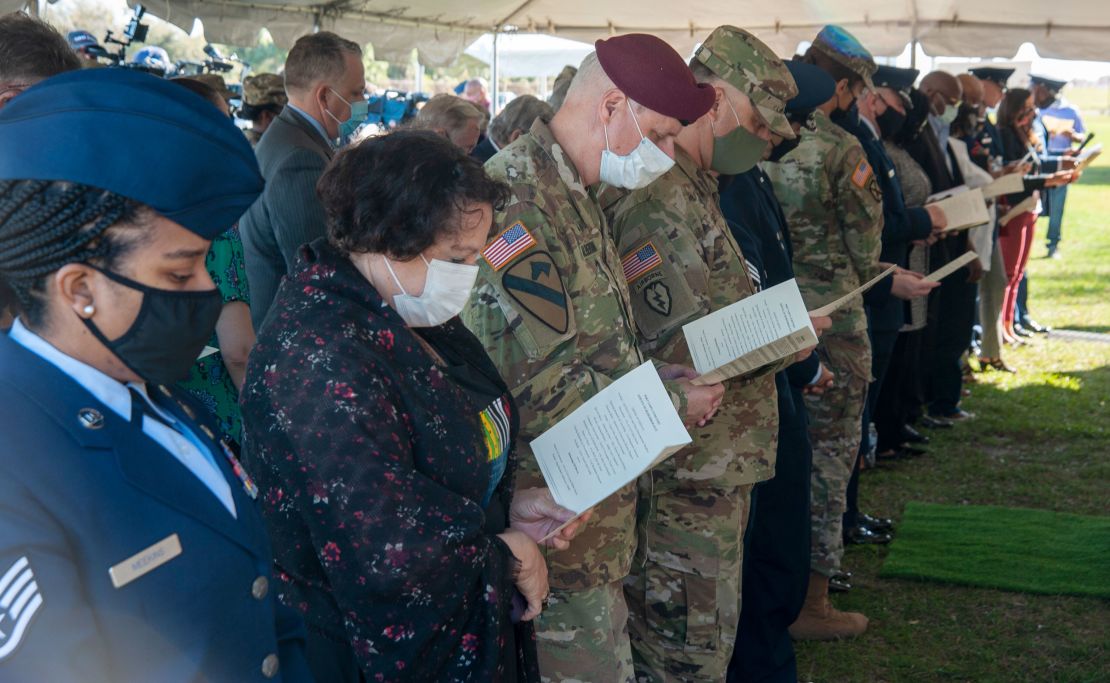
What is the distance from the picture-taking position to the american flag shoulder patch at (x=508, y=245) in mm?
2277

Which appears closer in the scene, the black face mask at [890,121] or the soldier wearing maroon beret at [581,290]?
the soldier wearing maroon beret at [581,290]

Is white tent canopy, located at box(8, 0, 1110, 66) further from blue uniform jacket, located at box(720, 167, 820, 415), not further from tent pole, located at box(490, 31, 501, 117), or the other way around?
blue uniform jacket, located at box(720, 167, 820, 415)

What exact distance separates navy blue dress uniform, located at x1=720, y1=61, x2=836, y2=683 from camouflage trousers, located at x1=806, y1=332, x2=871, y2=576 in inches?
22.6

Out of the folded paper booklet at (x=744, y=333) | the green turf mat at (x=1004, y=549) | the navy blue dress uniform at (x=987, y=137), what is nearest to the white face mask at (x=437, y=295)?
the folded paper booklet at (x=744, y=333)

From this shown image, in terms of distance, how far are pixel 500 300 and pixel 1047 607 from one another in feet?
10.3

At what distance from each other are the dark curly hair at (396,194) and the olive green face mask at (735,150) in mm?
1496

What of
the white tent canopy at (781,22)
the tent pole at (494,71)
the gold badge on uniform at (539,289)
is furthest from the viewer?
the tent pole at (494,71)

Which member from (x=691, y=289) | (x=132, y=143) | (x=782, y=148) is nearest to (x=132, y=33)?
(x=782, y=148)

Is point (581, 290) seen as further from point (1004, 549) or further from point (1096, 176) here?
point (1096, 176)

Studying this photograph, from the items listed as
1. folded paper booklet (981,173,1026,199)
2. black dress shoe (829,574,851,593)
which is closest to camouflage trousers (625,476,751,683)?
black dress shoe (829,574,851,593)

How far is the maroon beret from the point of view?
2.47 meters

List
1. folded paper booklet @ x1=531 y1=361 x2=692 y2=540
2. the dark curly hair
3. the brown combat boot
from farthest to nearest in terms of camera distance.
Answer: the brown combat boot
folded paper booklet @ x1=531 y1=361 x2=692 y2=540
the dark curly hair

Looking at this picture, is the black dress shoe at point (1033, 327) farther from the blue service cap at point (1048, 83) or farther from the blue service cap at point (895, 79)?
the blue service cap at point (895, 79)

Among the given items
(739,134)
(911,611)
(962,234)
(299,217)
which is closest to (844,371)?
(911,611)
